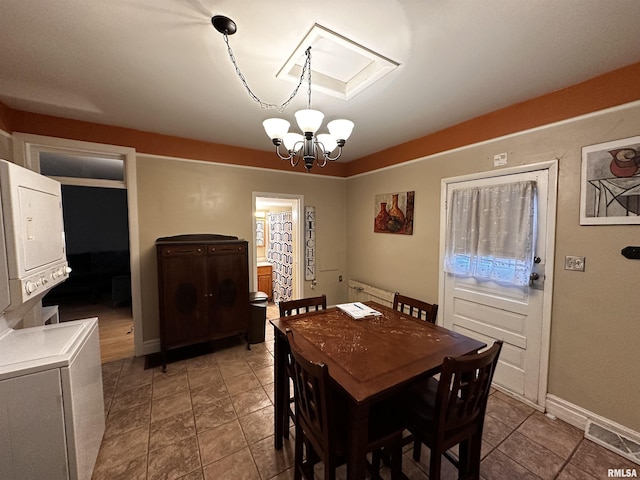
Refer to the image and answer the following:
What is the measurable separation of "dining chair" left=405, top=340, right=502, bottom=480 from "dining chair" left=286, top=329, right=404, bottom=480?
0.41 feet

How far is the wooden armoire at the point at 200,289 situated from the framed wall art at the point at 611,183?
10.5ft

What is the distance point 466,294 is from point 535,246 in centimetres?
78

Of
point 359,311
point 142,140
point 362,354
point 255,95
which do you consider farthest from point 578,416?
point 142,140

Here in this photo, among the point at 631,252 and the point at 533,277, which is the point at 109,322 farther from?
the point at 631,252

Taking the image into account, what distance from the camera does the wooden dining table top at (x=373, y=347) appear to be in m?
1.23

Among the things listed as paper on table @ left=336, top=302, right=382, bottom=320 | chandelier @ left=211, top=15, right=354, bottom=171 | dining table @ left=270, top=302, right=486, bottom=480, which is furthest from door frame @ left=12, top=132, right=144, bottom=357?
paper on table @ left=336, top=302, right=382, bottom=320

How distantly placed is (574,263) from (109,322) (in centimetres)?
590

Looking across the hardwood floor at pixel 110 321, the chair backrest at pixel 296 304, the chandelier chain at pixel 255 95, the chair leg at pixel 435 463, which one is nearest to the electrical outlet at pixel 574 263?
the chair leg at pixel 435 463

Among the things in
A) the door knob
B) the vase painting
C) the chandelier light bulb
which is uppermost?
the chandelier light bulb

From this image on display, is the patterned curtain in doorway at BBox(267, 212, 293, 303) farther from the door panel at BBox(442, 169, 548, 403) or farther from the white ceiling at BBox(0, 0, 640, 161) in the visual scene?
the door panel at BBox(442, 169, 548, 403)

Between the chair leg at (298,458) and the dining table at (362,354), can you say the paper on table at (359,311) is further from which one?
the chair leg at (298,458)

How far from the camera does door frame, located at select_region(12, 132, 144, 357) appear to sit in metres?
2.44

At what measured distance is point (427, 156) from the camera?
9.86 feet

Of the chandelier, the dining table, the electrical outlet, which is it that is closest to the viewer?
the dining table
